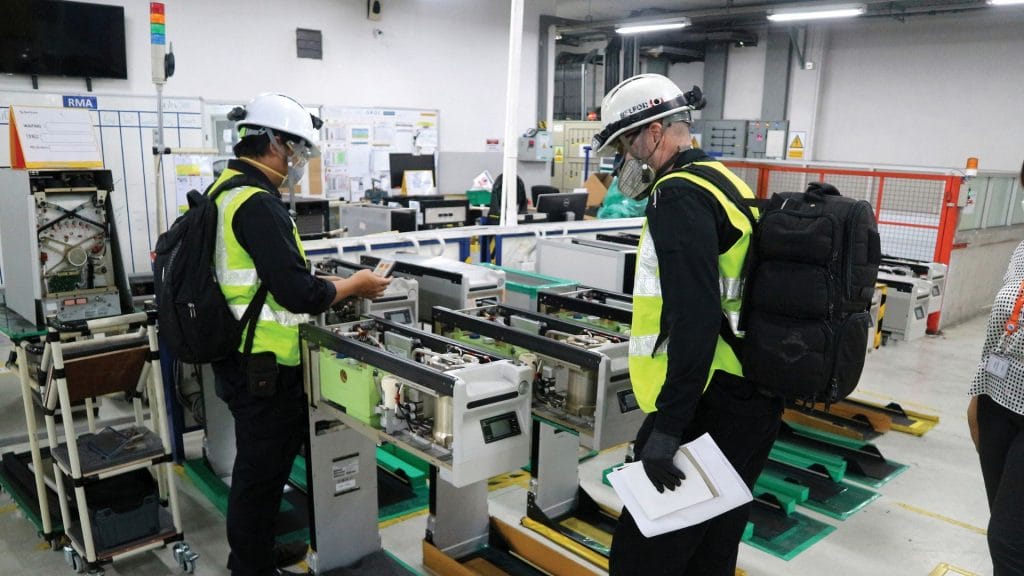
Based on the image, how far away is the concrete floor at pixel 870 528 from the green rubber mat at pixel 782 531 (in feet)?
0.14

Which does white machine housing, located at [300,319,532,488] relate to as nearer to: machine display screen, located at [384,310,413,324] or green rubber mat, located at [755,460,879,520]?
machine display screen, located at [384,310,413,324]

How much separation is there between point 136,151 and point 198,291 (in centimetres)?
512

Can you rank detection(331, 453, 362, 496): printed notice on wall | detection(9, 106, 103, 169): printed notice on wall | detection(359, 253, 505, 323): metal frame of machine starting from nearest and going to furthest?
detection(331, 453, 362, 496): printed notice on wall, detection(359, 253, 505, 323): metal frame of machine, detection(9, 106, 103, 169): printed notice on wall

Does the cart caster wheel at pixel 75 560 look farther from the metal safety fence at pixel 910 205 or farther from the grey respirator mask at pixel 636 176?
the metal safety fence at pixel 910 205

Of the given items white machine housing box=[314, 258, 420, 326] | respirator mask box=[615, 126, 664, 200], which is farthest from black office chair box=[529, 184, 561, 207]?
respirator mask box=[615, 126, 664, 200]

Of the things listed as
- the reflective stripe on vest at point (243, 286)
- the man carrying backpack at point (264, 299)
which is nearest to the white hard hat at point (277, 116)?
the man carrying backpack at point (264, 299)

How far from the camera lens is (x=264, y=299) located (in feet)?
8.50

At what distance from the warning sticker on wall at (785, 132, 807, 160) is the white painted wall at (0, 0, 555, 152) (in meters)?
5.07

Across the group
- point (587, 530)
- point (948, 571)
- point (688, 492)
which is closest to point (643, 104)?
point (688, 492)

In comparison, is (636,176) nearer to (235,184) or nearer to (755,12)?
(235,184)

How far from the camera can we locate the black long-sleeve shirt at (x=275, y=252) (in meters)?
2.47

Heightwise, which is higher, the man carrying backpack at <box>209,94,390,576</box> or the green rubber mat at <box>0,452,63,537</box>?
the man carrying backpack at <box>209,94,390,576</box>

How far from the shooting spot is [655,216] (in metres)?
1.90

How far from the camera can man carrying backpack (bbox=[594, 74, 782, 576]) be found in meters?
1.82
